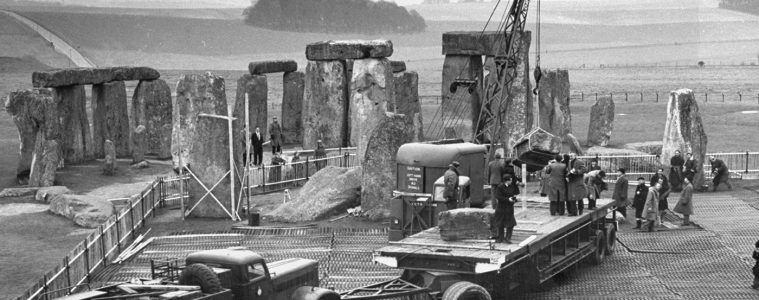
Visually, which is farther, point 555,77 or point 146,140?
point 555,77

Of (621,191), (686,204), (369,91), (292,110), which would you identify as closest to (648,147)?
(369,91)

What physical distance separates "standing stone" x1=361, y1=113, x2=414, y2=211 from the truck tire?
11.0m

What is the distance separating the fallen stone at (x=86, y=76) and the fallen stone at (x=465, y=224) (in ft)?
74.9

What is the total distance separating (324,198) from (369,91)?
1378cm

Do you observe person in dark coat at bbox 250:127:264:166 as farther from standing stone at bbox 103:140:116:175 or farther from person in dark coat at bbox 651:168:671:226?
person in dark coat at bbox 651:168:671:226

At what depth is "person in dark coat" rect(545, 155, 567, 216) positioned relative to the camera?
24375 millimetres

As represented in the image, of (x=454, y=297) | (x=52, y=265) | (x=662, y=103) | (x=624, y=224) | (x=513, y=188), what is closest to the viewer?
(x=454, y=297)

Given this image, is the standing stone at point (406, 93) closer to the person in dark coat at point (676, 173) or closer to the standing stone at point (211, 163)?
the person in dark coat at point (676, 173)

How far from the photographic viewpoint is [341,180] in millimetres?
32406

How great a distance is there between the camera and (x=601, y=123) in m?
47.1

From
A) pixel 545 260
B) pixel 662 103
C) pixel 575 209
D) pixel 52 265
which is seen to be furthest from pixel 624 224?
pixel 662 103

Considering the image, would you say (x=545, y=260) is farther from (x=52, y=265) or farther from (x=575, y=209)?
(x=52, y=265)

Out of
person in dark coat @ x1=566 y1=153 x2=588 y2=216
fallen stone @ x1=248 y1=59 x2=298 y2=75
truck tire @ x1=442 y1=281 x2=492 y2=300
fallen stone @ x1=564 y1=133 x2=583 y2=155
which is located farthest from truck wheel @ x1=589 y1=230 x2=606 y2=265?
fallen stone @ x1=248 y1=59 x2=298 y2=75

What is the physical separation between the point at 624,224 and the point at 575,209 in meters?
5.60
